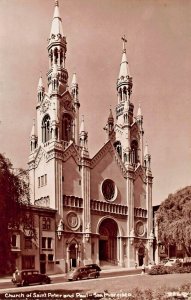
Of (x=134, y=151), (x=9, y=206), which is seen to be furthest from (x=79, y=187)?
(x=9, y=206)

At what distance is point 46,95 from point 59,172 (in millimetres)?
5623

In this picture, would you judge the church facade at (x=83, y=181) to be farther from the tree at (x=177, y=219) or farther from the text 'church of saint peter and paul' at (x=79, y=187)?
the tree at (x=177, y=219)

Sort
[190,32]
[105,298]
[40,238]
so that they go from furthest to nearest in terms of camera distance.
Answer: [40,238]
[190,32]
[105,298]

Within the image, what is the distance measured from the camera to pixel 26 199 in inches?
611

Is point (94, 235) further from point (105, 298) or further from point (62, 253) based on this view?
point (105, 298)

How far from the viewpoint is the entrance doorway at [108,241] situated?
33.9 meters

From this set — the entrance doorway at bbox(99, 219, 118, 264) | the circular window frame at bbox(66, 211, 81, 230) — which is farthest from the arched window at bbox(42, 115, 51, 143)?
the entrance doorway at bbox(99, 219, 118, 264)

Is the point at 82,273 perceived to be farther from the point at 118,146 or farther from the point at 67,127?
the point at 118,146

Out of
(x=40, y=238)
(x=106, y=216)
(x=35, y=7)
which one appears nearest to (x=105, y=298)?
(x=35, y=7)

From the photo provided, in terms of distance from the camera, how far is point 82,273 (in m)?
22.3

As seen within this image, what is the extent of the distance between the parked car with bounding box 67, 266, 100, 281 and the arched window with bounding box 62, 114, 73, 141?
479 inches

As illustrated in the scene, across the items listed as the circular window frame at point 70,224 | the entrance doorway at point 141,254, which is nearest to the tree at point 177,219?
the circular window frame at point 70,224

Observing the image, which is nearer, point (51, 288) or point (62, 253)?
point (51, 288)

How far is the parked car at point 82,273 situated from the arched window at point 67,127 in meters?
12.2
